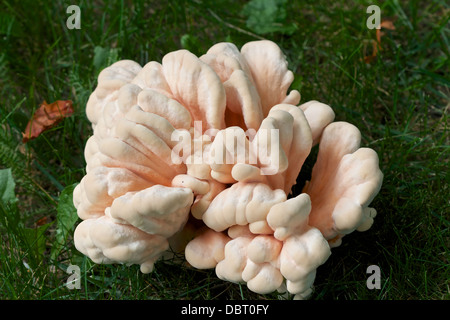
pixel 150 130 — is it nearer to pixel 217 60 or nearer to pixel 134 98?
pixel 134 98

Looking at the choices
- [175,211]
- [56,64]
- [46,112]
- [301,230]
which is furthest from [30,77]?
[301,230]

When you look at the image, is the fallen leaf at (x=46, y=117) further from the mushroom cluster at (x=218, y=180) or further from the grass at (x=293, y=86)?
the mushroom cluster at (x=218, y=180)
